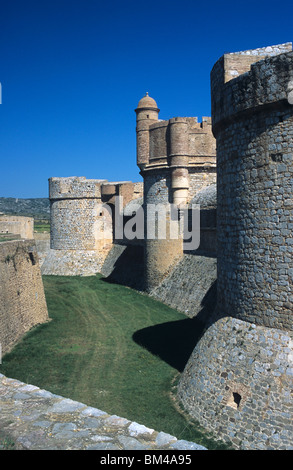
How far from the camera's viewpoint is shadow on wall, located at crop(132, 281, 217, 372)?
35.8 feet

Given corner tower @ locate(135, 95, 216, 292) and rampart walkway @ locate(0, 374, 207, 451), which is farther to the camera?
corner tower @ locate(135, 95, 216, 292)

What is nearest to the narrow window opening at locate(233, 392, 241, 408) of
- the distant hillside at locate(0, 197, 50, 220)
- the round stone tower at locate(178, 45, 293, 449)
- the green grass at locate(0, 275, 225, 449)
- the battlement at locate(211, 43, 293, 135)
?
the round stone tower at locate(178, 45, 293, 449)

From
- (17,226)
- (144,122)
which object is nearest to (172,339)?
(144,122)

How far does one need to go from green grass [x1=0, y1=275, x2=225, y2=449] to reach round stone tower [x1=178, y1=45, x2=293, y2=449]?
2.16 ft

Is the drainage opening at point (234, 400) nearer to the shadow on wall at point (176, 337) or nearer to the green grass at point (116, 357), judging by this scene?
the green grass at point (116, 357)

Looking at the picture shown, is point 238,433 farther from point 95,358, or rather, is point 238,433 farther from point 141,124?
point 141,124

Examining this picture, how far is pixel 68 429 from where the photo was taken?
3957 millimetres

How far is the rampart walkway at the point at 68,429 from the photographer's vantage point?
12.2 feet

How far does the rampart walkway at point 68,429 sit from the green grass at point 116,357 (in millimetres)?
2930

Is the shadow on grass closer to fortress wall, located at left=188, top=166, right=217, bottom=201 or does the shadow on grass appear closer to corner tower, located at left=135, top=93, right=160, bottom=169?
fortress wall, located at left=188, top=166, right=217, bottom=201

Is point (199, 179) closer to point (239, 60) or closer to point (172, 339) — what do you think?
point (172, 339)

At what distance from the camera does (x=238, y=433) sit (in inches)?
249

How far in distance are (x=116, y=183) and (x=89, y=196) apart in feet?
6.61

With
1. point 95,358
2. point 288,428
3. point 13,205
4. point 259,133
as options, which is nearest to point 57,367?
point 95,358
